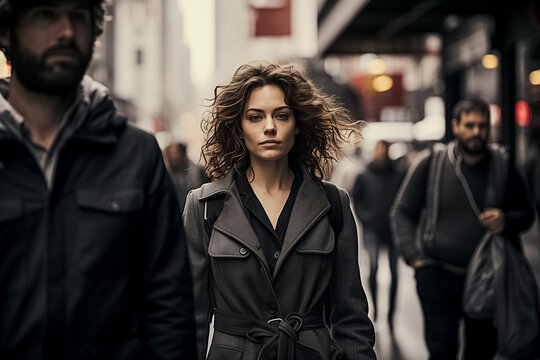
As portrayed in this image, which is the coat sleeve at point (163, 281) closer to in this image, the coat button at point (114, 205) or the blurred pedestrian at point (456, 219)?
the coat button at point (114, 205)

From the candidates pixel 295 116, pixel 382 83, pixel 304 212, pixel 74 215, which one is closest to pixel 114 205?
pixel 74 215

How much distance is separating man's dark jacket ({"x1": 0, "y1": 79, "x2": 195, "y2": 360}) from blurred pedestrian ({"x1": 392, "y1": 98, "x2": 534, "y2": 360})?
3301 millimetres

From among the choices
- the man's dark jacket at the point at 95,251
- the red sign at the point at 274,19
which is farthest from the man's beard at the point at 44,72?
the red sign at the point at 274,19

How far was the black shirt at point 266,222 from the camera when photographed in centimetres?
319

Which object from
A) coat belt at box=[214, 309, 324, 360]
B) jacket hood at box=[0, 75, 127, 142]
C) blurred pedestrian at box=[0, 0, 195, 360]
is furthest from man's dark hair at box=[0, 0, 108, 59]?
coat belt at box=[214, 309, 324, 360]

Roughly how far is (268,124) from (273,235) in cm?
49

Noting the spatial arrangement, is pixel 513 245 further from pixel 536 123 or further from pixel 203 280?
pixel 536 123

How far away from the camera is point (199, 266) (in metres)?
3.25

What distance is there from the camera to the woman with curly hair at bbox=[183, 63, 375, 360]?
3.10m

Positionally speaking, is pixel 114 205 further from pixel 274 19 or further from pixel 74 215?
pixel 274 19

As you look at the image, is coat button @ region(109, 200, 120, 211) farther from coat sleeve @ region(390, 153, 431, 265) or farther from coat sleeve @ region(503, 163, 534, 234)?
coat sleeve @ region(503, 163, 534, 234)

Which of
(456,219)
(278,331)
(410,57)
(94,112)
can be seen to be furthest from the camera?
(410,57)

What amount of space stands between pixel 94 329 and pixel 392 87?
22.0 m

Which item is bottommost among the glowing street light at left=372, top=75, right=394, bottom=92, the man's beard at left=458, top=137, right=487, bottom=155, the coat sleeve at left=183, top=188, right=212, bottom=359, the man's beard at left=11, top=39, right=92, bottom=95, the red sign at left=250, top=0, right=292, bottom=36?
the coat sleeve at left=183, top=188, right=212, bottom=359
